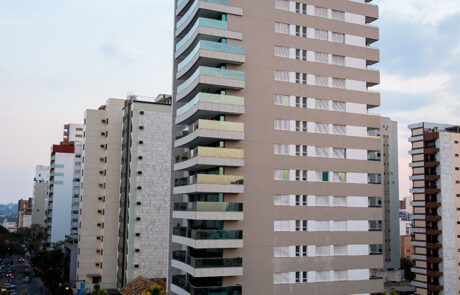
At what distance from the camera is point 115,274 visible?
88.6 m

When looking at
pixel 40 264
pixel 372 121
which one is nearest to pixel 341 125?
pixel 372 121

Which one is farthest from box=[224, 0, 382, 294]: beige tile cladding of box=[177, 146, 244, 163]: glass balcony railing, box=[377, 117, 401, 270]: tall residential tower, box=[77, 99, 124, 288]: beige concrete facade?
box=[377, 117, 401, 270]: tall residential tower

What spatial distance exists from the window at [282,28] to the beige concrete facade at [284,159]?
0.45 ft

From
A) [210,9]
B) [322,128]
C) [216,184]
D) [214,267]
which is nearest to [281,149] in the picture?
[322,128]

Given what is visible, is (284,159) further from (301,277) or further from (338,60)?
(338,60)

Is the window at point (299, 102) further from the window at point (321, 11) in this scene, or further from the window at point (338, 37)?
the window at point (321, 11)

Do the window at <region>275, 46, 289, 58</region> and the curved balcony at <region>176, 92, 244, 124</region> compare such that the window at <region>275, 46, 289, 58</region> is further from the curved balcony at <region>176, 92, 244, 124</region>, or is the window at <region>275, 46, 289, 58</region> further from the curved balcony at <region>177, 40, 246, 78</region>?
the curved balcony at <region>176, 92, 244, 124</region>

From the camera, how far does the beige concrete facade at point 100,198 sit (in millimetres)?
89625

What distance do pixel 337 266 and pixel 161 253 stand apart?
41.9 metres

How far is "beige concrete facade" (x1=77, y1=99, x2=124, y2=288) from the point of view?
89.6 m

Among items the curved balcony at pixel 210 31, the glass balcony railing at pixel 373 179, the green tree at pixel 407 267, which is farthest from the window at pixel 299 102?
the green tree at pixel 407 267

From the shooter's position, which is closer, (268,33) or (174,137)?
(268,33)

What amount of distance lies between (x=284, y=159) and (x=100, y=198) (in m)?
57.4

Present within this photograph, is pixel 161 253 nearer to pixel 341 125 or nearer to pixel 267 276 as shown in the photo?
pixel 267 276
